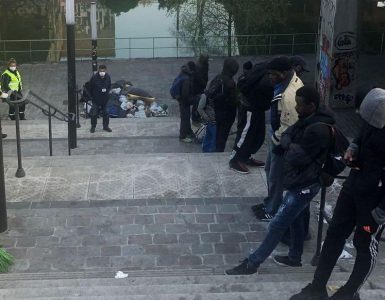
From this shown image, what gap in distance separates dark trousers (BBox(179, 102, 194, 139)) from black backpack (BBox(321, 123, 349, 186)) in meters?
6.13

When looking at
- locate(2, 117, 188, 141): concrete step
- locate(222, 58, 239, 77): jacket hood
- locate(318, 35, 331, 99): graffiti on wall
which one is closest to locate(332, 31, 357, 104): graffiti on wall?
locate(318, 35, 331, 99): graffiti on wall

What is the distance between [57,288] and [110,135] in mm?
8455

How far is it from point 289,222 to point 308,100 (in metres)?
1.03

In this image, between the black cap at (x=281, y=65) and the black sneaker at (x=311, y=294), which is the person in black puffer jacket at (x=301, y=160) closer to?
the black sneaker at (x=311, y=294)

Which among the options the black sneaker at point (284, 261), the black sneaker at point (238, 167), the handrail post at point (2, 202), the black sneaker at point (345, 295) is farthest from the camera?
the black sneaker at point (238, 167)

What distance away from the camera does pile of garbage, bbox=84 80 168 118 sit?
1633cm

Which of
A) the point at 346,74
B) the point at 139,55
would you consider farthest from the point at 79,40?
the point at 346,74

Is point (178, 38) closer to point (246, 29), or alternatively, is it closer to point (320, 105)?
point (246, 29)

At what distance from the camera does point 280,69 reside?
595cm

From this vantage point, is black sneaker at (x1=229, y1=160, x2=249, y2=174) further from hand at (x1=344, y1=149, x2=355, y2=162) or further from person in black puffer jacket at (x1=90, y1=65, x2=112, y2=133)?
person in black puffer jacket at (x1=90, y1=65, x2=112, y2=133)

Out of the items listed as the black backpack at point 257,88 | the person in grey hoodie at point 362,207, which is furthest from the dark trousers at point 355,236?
the black backpack at point 257,88

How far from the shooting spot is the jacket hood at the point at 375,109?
423 centimetres

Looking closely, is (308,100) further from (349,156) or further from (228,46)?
(228,46)

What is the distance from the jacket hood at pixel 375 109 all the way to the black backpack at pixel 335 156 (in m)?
0.71
